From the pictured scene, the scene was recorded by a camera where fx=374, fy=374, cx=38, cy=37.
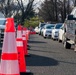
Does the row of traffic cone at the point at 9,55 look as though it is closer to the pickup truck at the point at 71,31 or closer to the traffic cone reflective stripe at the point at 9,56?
the traffic cone reflective stripe at the point at 9,56

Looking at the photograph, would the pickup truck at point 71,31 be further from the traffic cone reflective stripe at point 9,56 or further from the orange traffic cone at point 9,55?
the traffic cone reflective stripe at point 9,56

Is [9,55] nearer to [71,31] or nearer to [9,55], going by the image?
[9,55]

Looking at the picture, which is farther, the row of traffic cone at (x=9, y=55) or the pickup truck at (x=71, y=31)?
the pickup truck at (x=71, y=31)

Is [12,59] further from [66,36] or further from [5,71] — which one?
[66,36]

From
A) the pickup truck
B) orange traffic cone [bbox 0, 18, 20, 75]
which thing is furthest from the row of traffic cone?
the pickup truck

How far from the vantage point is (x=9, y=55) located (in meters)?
6.65

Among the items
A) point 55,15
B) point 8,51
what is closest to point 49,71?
point 8,51

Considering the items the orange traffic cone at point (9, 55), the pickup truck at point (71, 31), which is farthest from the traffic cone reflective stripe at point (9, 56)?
the pickup truck at point (71, 31)

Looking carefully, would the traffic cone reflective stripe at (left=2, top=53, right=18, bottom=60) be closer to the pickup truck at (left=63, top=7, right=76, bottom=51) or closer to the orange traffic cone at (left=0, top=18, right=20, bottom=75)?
the orange traffic cone at (left=0, top=18, right=20, bottom=75)

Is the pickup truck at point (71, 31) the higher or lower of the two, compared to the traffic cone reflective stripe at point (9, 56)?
lower

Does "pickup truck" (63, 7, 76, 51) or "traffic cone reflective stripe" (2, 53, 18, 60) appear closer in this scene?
"traffic cone reflective stripe" (2, 53, 18, 60)

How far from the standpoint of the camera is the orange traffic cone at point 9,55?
6555 mm

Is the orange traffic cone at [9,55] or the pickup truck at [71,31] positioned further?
the pickup truck at [71,31]

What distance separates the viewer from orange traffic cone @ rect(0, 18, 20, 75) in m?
6.55
